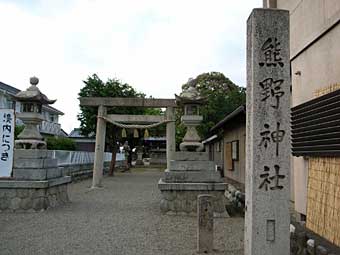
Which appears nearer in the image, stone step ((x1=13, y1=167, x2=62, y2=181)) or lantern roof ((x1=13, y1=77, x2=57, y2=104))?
stone step ((x1=13, y1=167, x2=62, y2=181))

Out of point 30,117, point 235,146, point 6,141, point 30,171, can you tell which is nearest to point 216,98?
point 235,146

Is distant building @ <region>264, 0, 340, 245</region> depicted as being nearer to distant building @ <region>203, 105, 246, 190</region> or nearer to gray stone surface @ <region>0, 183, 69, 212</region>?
gray stone surface @ <region>0, 183, 69, 212</region>

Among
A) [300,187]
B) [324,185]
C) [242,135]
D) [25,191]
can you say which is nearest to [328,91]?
[324,185]

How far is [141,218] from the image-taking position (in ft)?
33.4

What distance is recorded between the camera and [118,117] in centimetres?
1911

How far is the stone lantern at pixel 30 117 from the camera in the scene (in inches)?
440

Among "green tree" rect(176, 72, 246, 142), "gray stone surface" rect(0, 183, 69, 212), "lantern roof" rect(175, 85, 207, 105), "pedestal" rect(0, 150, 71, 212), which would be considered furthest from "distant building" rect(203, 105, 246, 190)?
"gray stone surface" rect(0, 183, 69, 212)

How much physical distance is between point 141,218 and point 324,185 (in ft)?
17.0

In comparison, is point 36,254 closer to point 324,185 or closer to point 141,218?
point 141,218

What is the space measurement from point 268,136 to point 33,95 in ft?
26.7

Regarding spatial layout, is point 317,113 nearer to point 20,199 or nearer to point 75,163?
point 20,199

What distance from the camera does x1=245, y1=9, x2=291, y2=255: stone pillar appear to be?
537cm

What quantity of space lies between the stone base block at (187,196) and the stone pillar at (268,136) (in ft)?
16.8

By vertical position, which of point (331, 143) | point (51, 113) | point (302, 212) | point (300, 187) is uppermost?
point (51, 113)
